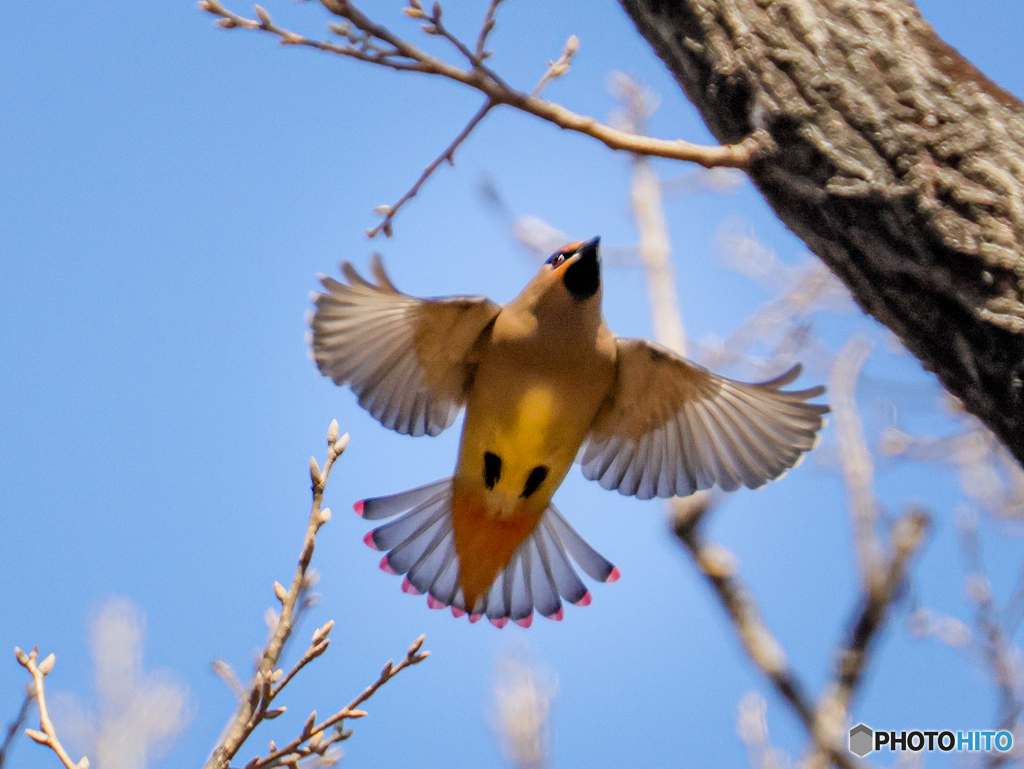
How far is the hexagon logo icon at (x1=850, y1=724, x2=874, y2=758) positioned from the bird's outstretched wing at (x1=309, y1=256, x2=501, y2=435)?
A: 1958mm

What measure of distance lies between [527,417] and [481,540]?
70 centimetres

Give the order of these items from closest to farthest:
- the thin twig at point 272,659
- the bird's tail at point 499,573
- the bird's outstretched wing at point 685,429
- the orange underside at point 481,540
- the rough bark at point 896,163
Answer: the thin twig at point 272,659 < the rough bark at point 896,163 < the bird's outstretched wing at point 685,429 < the orange underside at point 481,540 < the bird's tail at point 499,573

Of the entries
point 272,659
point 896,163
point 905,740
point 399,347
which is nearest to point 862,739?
point 905,740

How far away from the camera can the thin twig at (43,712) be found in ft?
5.97

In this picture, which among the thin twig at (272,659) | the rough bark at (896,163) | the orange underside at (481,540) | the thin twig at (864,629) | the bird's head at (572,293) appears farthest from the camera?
the orange underside at (481,540)

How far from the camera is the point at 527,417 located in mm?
3393

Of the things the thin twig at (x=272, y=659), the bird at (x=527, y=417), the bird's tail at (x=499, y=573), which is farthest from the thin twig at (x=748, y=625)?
the thin twig at (x=272, y=659)

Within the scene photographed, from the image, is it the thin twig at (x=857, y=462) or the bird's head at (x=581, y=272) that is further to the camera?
the bird's head at (x=581, y=272)

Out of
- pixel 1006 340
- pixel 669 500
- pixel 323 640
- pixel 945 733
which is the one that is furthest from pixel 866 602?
pixel 945 733

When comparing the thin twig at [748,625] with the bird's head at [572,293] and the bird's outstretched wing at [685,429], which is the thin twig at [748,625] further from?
the bird's head at [572,293]

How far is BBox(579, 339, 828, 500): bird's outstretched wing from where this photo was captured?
3512 mm

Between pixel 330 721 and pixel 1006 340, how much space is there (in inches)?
62.1

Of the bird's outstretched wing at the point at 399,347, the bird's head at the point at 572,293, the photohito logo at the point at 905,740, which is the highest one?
the bird's outstretched wing at the point at 399,347

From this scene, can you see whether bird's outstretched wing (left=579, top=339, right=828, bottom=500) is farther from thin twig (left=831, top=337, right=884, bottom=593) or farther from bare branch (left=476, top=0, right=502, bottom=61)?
bare branch (left=476, top=0, right=502, bottom=61)
